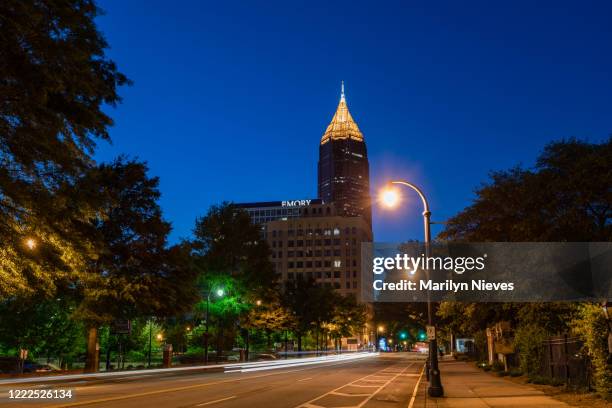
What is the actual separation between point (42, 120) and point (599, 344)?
1931 cm

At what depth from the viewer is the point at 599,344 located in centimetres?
1670

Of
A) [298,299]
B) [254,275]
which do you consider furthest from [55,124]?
[298,299]

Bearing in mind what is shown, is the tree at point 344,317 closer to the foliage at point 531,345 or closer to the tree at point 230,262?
the tree at point 230,262

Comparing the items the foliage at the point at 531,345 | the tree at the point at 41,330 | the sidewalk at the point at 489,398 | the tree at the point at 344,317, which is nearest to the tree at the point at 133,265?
the tree at the point at 41,330

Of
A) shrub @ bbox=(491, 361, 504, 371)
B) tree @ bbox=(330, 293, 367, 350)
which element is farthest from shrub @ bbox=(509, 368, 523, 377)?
tree @ bbox=(330, 293, 367, 350)

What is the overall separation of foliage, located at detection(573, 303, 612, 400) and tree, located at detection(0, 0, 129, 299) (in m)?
18.0

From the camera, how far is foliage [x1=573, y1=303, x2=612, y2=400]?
16172 mm

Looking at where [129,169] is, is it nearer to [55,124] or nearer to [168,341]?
[55,124]

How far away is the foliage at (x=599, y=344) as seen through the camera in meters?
16.2

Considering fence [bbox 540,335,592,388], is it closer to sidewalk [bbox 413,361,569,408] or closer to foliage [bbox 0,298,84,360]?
sidewalk [bbox 413,361,569,408]

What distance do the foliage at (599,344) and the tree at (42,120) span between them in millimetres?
18016

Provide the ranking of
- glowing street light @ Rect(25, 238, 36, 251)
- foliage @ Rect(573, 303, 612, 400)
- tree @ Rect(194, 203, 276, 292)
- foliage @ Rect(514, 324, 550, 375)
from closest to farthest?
foliage @ Rect(573, 303, 612, 400), glowing street light @ Rect(25, 238, 36, 251), foliage @ Rect(514, 324, 550, 375), tree @ Rect(194, 203, 276, 292)

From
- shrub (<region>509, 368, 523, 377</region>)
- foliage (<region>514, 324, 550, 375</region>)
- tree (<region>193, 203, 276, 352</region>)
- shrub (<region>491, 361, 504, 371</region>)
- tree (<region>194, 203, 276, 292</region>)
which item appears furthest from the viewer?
tree (<region>194, 203, 276, 292</region>)

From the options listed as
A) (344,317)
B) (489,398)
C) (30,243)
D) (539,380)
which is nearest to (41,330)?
(30,243)
